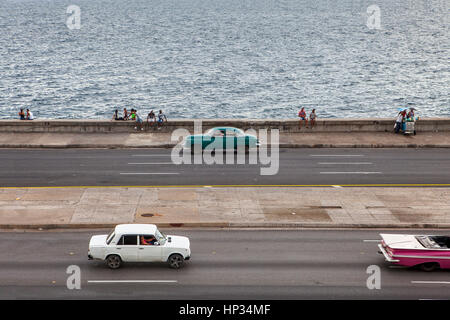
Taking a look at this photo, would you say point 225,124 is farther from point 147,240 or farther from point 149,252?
point 149,252

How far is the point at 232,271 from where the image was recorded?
72.7 feet

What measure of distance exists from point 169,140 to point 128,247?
19958mm

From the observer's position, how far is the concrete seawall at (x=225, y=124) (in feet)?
142

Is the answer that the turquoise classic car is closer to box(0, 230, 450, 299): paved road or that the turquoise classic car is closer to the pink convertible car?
box(0, 230, 450, 299): paved road

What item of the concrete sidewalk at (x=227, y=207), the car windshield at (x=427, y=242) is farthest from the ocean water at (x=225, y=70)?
the car windshield at (x=427, y=242)

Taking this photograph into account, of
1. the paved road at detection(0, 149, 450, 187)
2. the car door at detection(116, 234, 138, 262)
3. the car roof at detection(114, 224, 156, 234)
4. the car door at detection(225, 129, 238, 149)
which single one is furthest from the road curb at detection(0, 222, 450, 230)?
the car door at detection(225, 129, 238, 149)

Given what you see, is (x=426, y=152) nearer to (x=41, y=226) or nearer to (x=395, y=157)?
(x=395, y=157)

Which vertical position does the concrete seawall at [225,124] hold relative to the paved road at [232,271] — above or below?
above

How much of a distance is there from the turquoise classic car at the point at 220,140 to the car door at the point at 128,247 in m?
17.3

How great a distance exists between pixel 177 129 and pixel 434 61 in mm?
94309

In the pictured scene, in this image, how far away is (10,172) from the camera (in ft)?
114

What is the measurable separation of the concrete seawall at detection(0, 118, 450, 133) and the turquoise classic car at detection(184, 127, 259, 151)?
4.16m

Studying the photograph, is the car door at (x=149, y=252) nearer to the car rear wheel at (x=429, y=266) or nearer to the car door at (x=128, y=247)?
the car door at (x=128, y=247)
